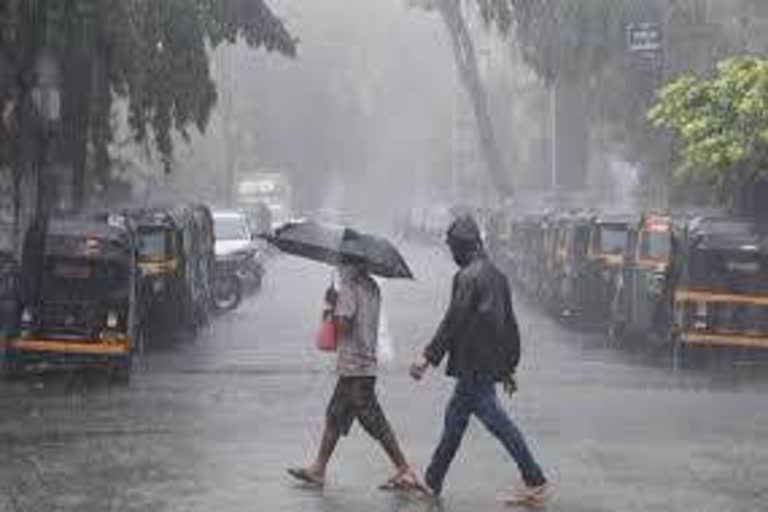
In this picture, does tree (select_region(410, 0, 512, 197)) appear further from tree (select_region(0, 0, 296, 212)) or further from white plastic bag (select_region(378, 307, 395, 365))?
white plastic bag (select_region(378, 307, 395, 365))

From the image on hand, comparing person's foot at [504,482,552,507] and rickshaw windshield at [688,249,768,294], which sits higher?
rickshaw windshield at [688,249,768,294]

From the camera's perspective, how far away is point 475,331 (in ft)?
46.7

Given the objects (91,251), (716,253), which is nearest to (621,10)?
(716,253)

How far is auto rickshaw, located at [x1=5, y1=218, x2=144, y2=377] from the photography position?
25.0 meters

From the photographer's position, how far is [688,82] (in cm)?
3234

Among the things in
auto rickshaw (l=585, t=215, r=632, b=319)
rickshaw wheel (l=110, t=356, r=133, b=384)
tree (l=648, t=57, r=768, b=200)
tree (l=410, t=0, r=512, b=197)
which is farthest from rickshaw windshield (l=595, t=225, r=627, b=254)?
tree (l=410, t=0, r=512, b=197)

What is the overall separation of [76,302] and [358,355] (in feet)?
34.6

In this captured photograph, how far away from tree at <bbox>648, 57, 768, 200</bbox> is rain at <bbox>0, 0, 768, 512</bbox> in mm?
62

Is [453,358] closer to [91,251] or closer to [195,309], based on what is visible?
[91,251]

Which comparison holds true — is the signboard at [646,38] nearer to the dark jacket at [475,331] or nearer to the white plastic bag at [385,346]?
the white plastic bag at [385,346]

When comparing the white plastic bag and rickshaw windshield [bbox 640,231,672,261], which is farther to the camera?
rickshaw windshield [bbox 640,231,672,261]

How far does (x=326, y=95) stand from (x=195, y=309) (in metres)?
84.6

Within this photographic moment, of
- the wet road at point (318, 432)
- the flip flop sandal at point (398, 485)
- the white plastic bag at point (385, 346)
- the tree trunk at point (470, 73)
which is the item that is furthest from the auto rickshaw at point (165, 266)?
the tree trunk at point (470, 73)

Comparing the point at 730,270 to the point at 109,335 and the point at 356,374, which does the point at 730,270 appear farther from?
the point at 356,374
